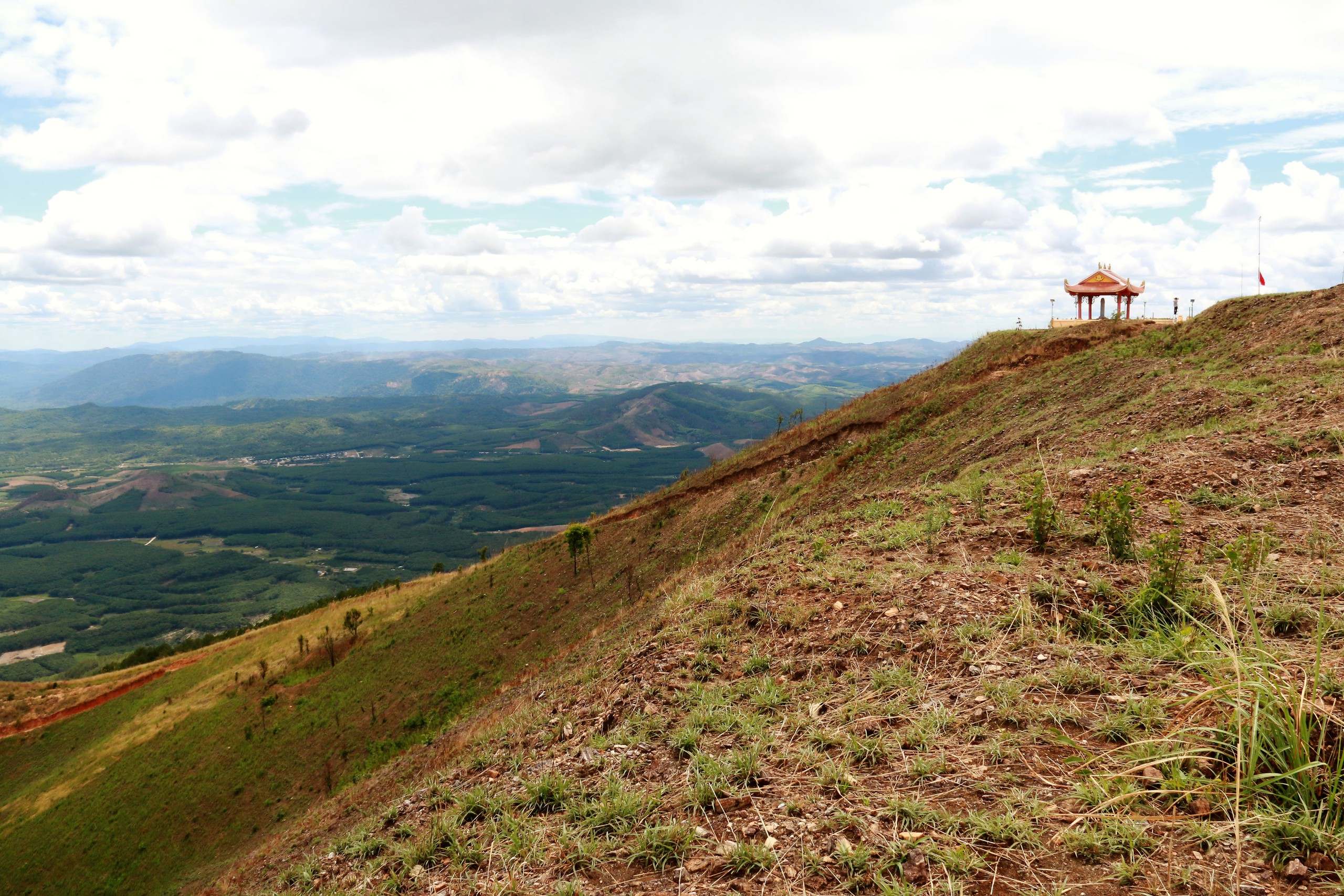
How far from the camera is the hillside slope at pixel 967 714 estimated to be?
4008 millimetres

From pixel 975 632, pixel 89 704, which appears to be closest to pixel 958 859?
pixel 975 632

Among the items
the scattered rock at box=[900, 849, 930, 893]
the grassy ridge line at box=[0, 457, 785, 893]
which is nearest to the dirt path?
the grassy ridge line at box=[0, 457, 785, 893]

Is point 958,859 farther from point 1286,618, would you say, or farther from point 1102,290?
point 1102,290

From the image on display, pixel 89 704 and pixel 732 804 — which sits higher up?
pixel 732 804

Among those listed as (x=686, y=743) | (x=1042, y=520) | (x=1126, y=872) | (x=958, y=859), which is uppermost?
(x=1042, y=520)

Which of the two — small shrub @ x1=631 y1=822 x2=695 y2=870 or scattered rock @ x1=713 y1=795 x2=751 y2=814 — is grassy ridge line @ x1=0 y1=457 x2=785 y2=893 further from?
small shrub @ x1=631 y1=822 x2=695 y2=870

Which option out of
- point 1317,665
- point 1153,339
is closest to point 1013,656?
point 1317,665

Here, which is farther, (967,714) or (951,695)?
(951,695)

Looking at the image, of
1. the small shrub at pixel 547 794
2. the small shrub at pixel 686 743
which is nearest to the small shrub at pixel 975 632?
the small shrub at pixel 686 743

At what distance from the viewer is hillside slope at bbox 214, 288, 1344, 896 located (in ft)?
13.1

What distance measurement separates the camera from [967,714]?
5.82 m

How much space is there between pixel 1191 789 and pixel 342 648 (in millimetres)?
45799

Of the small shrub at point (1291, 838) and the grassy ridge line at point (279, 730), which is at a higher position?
the small shrub at point (1291, 838)

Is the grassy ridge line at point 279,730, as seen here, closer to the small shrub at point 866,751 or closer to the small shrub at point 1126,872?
the small shrub at point 866,751
